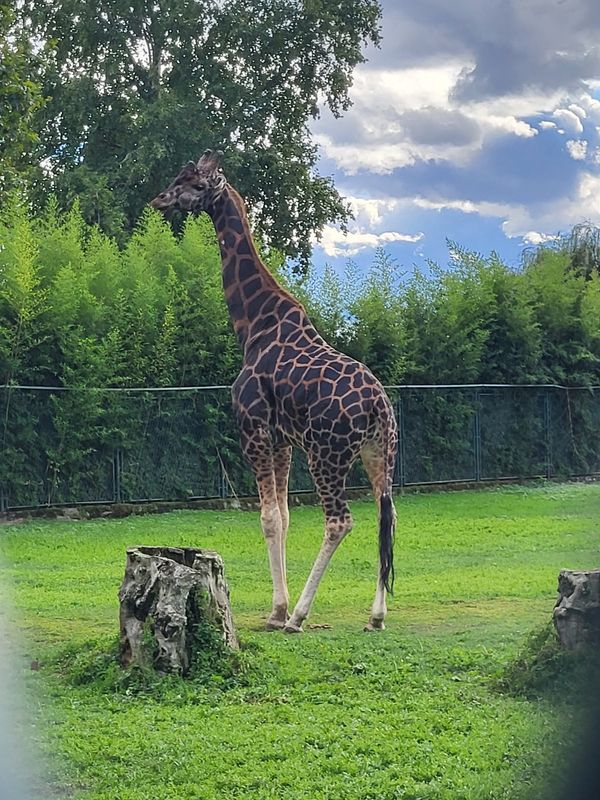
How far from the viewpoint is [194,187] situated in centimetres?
541

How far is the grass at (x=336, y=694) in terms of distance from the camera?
5.11 ft

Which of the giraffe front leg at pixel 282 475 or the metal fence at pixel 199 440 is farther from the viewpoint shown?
the metal fence at pixel 199 440

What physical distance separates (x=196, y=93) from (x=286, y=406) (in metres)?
12.5

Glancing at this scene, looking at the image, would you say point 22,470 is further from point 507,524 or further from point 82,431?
point 507,524

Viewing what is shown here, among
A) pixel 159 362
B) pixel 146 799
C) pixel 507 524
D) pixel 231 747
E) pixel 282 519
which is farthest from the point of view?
pixel 159 362

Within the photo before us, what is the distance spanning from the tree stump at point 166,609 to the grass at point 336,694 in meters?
0.12

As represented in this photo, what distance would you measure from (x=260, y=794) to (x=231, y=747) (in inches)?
17.0

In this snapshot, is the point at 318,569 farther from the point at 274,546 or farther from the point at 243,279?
the point at 243,279

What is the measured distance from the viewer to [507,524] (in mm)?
8516

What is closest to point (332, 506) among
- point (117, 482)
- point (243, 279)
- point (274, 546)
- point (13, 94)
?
point (274, 546)

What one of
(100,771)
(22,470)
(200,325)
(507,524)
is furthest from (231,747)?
(200,325)

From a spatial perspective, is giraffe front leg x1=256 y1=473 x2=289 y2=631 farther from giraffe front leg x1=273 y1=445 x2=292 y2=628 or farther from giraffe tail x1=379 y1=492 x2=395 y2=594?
giraffe tail x1=379 y1=492 x2=395 y2=594

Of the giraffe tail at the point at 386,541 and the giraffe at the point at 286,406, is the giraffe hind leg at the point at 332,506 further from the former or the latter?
the giraffe tail at the point at 386,541

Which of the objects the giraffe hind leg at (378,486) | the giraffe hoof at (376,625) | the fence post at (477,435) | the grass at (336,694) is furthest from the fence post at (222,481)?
the giraffe hoof at (376,625)
